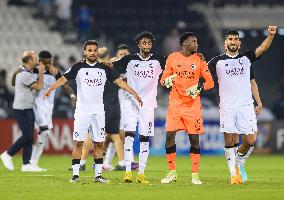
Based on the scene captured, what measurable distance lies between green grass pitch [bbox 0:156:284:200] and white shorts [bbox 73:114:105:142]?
775mm

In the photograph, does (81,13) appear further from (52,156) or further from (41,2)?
(52,156)

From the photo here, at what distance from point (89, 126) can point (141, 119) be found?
3.09 feet

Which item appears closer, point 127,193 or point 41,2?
point 127,193

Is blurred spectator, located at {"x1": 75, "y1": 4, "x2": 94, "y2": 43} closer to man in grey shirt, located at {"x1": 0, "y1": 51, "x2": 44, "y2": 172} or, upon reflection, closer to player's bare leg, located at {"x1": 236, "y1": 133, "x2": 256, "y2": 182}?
man in grey shirt, located at {"x1": 0, "y1": 51, "x2": 44, "y2": 172}

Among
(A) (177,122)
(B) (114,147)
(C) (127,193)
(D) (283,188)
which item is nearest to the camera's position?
(C) (127,193)

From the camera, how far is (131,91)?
1716 centimetres

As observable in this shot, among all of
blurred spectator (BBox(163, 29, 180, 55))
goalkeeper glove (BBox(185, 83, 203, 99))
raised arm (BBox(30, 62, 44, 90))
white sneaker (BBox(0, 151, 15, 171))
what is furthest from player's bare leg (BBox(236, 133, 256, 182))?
blurred spectator (BBox(163, 29, 180, 55))

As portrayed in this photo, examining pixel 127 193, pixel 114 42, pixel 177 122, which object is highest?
pixel 114 42

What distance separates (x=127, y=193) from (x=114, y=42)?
21808 millimetres

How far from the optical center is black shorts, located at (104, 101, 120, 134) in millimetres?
20950

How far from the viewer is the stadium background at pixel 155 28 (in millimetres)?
33969

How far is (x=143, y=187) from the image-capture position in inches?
641

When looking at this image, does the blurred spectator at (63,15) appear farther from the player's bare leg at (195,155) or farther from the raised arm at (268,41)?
the player's bare leg at (195,155)

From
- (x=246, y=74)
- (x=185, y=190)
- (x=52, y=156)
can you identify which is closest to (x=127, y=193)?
(x=185, y=190)
